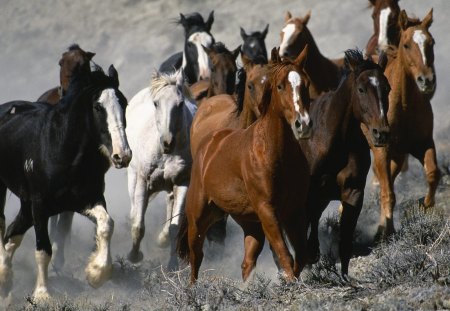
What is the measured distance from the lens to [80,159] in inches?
413

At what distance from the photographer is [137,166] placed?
1278cm

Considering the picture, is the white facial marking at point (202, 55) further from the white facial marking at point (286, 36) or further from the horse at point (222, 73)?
the horse at point (222, 73)

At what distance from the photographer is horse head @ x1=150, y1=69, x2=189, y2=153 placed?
12.3 m

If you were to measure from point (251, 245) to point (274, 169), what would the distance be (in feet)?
4.66

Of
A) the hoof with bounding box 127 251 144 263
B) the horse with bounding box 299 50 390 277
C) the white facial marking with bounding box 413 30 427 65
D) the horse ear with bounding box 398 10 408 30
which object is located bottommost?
the hoof with bounding box 127 251 144 263

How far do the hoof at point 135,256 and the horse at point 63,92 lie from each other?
122cm

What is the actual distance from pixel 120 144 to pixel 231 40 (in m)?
20.9

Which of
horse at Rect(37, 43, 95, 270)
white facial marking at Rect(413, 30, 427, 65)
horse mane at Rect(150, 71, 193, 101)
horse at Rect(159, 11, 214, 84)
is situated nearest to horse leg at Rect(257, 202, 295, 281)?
white facial marking at Rect(413, 30, 427, 65)

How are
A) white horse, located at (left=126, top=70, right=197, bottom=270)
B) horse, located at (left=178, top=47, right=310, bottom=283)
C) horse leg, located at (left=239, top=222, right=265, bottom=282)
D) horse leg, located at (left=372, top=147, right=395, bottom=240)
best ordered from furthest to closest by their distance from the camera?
white horse, located at (left=126, top=70, right=197, bottom=270) < horse leg, located at (left=372, top=147, right=395, bottom=240) < horse leg, located at (left=239, top=222, right=265, bottom=282) < horse, located at (left=178, top=47, right=310, bottom=283)

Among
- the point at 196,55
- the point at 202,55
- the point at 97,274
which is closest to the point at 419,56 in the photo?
the point at 97,274

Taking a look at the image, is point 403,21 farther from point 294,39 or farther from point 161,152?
point 161,152

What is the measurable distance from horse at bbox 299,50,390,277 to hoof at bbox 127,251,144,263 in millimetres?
3539

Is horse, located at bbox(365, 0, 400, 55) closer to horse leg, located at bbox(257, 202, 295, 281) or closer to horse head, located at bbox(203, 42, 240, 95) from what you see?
horse head, located at bbox(203, 42, 240, 95)

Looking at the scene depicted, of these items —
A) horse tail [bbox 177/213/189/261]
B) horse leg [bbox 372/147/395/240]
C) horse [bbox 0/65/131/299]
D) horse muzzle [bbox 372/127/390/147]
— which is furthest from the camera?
horse leg [bbox 372/147/395/240]
